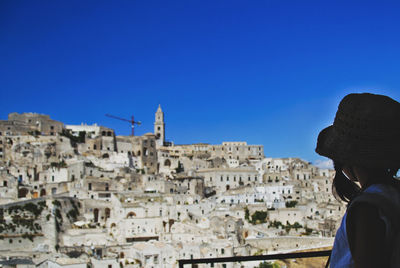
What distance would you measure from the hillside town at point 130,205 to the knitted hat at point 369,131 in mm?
14243

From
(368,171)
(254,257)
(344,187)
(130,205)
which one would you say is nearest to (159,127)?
(130,205)

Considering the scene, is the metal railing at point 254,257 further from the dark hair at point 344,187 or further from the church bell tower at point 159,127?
the church bell tower at point 159,127

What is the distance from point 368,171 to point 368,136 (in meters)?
0.15

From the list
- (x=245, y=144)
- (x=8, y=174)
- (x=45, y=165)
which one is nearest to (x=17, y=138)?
(x=45, y=165)

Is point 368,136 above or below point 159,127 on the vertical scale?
below

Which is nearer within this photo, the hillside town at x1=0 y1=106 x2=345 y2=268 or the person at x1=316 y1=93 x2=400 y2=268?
the person at x1=316 y1=93 x2=400 y2=268

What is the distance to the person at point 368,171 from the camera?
1.35 m

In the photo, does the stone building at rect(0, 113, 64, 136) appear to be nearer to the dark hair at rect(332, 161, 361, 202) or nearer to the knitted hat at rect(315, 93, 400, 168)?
the dark hair at rect(332, 161, 361, 202)

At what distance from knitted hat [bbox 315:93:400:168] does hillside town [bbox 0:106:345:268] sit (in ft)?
46.7

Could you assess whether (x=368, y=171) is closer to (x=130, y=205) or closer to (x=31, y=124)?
(x=130, y=205)

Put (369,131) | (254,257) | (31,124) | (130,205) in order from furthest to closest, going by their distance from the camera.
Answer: (31,124), (130,205), (254,257), (369,131)

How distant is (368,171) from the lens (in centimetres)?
161

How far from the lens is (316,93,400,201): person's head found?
153 cm

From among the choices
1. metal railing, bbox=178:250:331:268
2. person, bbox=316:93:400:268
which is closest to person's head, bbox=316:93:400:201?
person, bbox=316:93:400:268
